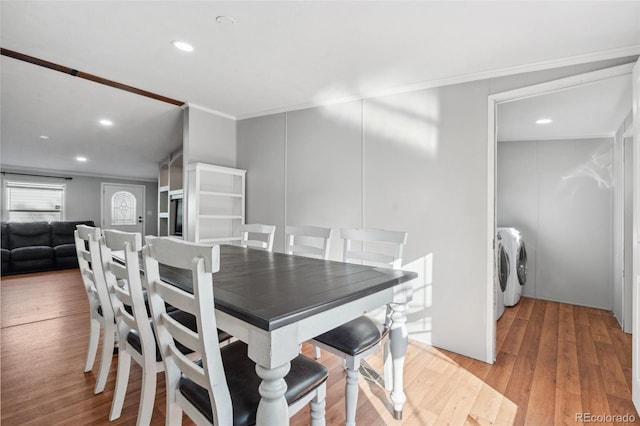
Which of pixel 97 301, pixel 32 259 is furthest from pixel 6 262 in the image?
pixel 97 301

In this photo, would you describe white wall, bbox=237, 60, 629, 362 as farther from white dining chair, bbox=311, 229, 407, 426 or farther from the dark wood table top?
the dark wood table top

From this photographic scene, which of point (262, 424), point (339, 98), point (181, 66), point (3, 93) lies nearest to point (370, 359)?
point (262, 424)

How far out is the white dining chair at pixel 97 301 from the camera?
1.77 m

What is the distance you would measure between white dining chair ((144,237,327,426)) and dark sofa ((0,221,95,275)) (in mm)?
6709

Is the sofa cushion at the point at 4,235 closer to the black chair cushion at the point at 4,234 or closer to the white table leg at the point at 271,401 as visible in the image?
the black chair cushion at the point at 4,234

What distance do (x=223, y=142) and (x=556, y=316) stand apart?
177 inches

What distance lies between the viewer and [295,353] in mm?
1008

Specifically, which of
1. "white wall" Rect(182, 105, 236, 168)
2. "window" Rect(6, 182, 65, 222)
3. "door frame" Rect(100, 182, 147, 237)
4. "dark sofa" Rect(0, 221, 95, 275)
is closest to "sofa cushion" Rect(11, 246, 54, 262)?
"dark sofa" Rect(0, 221, 95, 275)

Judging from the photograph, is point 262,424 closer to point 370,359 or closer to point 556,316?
point 370,359

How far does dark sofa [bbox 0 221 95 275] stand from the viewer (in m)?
5.67

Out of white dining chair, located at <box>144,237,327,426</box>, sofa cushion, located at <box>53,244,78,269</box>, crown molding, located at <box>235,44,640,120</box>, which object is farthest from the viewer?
sofa cushion, located at <box>53,244,78,269</box>

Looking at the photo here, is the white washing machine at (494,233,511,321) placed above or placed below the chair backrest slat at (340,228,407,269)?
below

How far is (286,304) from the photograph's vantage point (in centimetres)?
109

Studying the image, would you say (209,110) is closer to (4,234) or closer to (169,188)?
(169,188)
